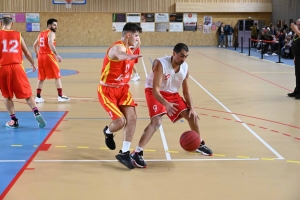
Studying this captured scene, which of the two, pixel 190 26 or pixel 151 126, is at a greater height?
pixel 190 26

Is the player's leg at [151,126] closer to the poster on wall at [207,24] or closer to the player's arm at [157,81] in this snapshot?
the player's arm at [157,81]

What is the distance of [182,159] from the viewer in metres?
5.24

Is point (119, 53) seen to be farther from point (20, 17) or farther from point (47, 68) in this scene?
point (20, 17)

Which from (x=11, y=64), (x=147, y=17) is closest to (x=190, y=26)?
(x=147, y=17)

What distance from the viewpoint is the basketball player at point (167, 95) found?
4.87 meters

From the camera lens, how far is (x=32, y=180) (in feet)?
14.6

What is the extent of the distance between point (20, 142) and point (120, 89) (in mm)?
1844

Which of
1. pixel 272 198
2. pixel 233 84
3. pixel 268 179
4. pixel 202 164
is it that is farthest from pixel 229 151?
pixel 233 84

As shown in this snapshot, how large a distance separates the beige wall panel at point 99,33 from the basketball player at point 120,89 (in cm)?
2699

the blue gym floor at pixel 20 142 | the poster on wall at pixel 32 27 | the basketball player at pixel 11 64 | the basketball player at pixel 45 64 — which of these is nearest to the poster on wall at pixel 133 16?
the poster on wall at pixel 32 27

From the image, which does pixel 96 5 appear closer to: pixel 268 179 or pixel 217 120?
pixel 217 120

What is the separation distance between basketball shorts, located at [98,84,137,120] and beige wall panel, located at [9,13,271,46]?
2699cm

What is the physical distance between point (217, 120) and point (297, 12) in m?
20.6

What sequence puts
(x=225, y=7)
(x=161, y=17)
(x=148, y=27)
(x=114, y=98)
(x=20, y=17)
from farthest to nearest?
1. (x=148, y=27)
2. (x=161, y=17)
3. (x=225, y=7)
4. (x=20, y=17)
5. (x=114, y=98)
